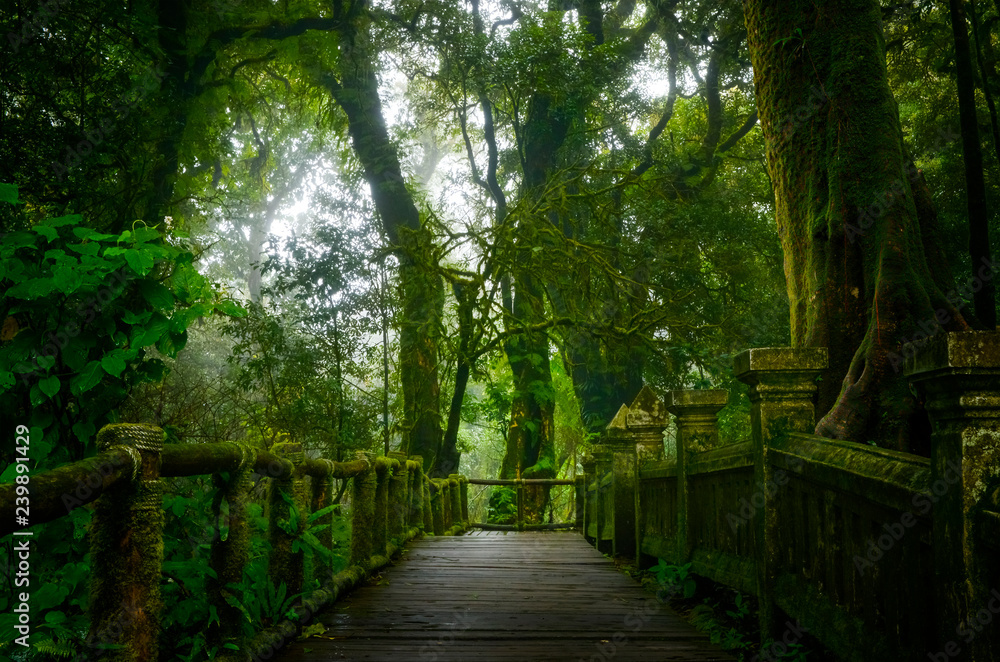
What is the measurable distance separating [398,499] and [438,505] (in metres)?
4.58

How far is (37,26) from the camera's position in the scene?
796 centimetres

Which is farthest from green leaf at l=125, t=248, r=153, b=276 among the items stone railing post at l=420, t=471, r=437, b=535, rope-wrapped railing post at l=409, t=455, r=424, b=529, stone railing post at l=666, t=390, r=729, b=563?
stone railing post at l=420, t=471, r=437, b=535

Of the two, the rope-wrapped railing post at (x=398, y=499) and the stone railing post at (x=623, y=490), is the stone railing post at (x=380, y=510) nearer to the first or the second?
the rope-wrapped railing post at (x=398, y=499)

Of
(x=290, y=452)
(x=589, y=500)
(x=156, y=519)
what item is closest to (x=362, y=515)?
(x=290, y=452)

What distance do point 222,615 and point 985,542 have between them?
3.10 meters

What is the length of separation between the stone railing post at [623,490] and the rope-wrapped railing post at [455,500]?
22.9 ft

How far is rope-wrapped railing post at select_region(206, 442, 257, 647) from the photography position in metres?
3.37

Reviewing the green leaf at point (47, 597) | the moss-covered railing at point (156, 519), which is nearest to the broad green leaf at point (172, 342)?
the moss-covered railing at point (156, 519)

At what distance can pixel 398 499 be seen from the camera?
29.1 feet

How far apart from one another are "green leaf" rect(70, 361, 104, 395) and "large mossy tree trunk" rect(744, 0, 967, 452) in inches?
152

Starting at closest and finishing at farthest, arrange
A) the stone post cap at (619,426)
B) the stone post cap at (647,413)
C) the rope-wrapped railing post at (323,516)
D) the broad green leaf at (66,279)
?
the broad green leaf at (66,279), the rope-wrapped railing post at (323,516), the stone post cap at (647,413), the stone post cap at (619,426)

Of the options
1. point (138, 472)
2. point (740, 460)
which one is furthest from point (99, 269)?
point (740, 460)

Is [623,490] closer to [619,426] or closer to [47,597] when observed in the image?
[619,426]

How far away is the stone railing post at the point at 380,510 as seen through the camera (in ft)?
23.1
